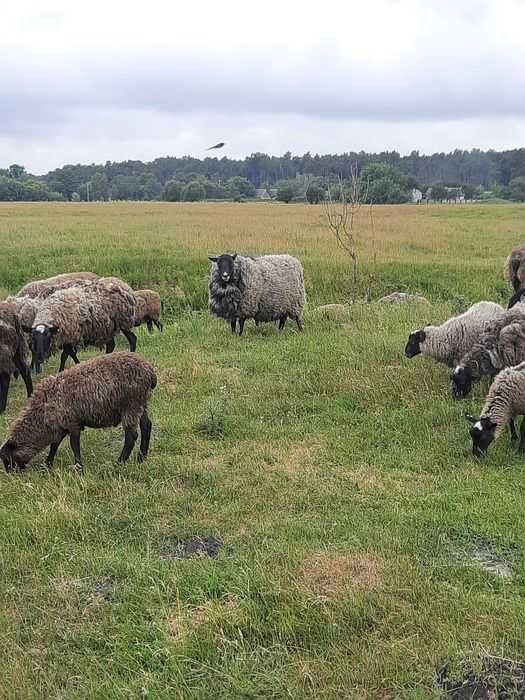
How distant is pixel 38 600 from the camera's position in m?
5.41

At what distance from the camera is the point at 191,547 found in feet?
20.3

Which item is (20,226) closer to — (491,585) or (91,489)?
(91,489)

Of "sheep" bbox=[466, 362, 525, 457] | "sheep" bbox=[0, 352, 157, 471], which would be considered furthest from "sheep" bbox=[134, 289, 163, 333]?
"sheep" bbox=[466, 362, 525, 457]

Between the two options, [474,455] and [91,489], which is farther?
[474,455]

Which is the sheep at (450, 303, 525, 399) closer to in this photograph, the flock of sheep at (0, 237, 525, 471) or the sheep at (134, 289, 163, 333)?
the flock of sheep at (0, 237, 525, 471)

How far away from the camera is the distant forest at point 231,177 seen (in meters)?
86.4

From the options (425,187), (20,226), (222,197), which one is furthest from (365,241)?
(425,187)

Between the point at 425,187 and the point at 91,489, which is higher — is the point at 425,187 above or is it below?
above

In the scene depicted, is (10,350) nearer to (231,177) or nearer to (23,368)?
(23,368)

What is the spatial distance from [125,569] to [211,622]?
3.77 feet

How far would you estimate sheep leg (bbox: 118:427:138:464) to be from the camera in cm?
796

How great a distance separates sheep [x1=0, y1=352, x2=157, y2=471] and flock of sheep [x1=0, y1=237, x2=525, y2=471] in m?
0.01

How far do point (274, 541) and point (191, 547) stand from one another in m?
0.77

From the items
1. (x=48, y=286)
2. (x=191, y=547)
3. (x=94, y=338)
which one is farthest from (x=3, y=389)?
(x=191, y=547)
